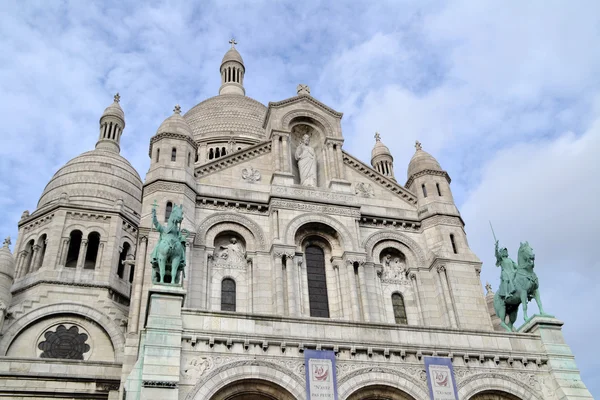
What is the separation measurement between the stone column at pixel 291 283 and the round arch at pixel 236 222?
1.44m

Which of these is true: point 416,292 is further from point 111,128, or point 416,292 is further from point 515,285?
point 111,128

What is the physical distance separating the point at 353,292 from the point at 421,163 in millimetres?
9603

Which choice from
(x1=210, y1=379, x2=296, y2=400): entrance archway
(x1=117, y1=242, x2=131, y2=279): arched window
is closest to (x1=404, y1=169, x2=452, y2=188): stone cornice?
(x1=210, y1=379, x2=296, y2=400): entrance archway

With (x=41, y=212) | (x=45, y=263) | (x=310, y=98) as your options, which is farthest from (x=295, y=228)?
(x=41, y=212)

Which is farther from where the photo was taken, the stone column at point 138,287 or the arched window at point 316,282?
the arched window at point 316,282

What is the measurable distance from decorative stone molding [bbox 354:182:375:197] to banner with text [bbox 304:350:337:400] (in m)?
12.7

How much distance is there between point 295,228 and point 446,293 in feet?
23.6

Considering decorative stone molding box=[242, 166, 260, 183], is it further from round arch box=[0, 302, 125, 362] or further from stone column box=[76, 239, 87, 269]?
stone column box=[76, 239, 87, 269]

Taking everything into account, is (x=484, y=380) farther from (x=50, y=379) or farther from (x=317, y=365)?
(x=50, y=379)

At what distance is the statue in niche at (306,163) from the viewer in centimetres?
3069

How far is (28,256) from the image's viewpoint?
39031 millimetres

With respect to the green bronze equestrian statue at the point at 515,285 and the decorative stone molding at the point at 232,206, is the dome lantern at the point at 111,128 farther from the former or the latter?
the green bronze equestrian statue at the point at 515,285

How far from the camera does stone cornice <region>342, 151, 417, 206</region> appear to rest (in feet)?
104

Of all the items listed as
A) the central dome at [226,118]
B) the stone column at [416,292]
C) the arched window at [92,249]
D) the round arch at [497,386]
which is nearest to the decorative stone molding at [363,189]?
the stone column at [416,292]
